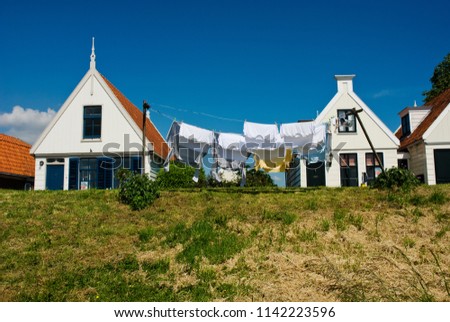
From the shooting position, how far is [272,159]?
1980 centimetres

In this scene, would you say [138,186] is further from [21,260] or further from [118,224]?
[21,260]

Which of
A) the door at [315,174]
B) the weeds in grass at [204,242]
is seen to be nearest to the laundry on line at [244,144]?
the door at [315,174]

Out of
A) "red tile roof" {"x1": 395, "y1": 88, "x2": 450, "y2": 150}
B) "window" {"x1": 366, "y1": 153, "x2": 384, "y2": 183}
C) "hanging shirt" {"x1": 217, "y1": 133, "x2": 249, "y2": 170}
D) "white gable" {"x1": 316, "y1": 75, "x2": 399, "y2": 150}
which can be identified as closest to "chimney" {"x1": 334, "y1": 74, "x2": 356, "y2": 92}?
"white gable" {"x1": 316, "y1": 75, "x2": 399, "y2": 150}

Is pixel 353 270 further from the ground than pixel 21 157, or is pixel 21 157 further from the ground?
pixel 21 157

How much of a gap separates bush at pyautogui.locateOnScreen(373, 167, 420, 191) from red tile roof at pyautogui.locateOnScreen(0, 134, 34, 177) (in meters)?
23.6

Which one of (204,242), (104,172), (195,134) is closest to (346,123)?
(195,134)

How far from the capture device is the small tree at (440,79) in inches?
1421

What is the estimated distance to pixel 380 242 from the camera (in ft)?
34.8

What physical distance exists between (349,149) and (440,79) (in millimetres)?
16655

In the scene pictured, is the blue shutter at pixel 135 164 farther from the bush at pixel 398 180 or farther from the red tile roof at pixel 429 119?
the red tile roof at pixel 429 119

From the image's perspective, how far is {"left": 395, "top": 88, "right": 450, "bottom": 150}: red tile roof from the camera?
24.6 m

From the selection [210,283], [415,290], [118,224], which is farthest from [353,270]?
[118,224]

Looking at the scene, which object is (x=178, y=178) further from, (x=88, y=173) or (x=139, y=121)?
(x=139, y=121)
